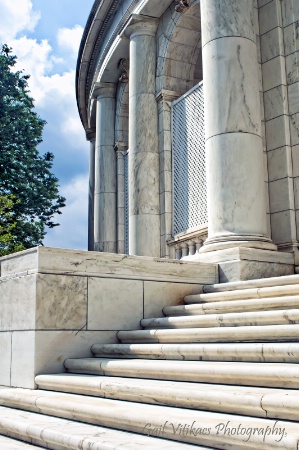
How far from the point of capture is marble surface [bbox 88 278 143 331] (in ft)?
36.3

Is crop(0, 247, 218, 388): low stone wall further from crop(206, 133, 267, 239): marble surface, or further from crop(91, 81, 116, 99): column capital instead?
crop(91, 81, 116, 99): column capital

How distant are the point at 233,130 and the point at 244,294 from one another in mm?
4993

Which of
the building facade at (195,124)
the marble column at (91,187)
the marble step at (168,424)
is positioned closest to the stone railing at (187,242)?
the building facade at (195,124)

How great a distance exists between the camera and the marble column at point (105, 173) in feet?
88.5

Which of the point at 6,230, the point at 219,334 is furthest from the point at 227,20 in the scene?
the point at 6,230

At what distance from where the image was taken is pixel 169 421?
6.04 meters

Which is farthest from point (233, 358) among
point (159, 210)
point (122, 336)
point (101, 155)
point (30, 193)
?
point (30, 193)

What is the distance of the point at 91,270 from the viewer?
11.1 meters

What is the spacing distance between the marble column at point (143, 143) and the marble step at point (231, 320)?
937cm

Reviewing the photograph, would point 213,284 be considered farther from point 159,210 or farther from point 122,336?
point 159,210

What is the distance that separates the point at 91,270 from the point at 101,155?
17247 millimetres

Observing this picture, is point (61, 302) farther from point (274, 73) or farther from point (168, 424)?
point (274, 73)

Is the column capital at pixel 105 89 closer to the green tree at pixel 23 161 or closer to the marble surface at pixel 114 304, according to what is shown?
the green tree at pixel 23 161

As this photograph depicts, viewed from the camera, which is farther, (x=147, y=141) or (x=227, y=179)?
(x=147, y=141)
